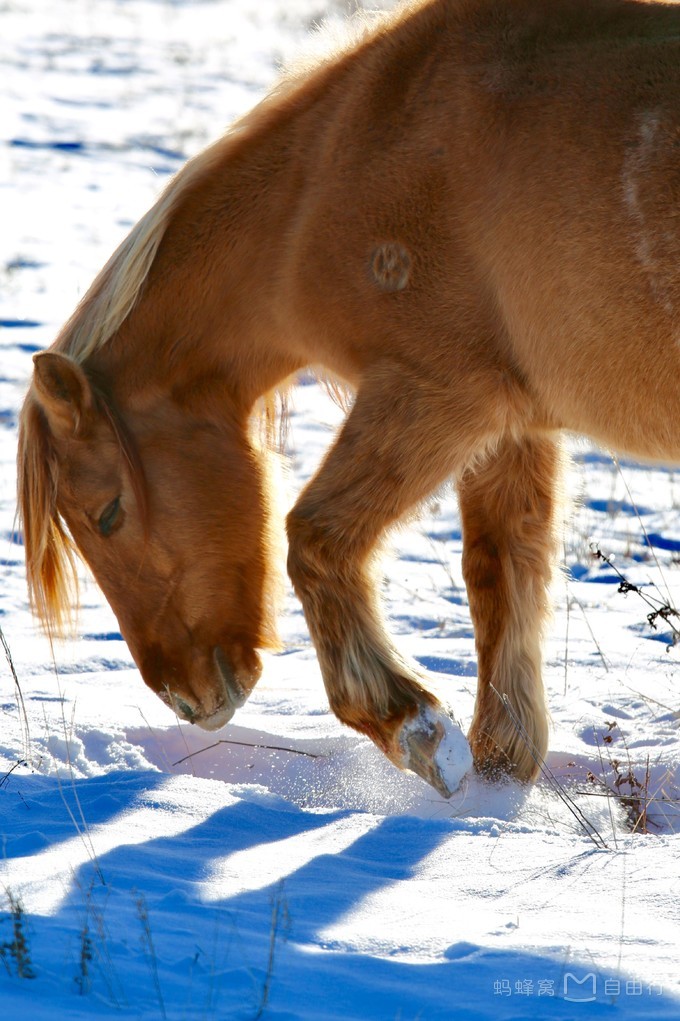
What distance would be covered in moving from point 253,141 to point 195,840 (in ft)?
6.86

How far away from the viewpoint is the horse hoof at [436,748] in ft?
10.2

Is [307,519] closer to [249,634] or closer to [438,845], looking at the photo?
[249,634]

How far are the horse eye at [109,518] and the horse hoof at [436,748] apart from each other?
3.52 feet

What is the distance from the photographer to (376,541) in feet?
10.8

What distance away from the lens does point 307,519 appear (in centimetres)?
328

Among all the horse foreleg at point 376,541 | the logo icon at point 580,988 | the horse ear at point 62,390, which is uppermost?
the horse ear at point 62,390

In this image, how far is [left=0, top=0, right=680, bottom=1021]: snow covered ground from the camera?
2068 millimetres

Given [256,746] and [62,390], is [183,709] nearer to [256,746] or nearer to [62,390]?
[256,746]

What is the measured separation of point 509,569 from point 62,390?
1562mm

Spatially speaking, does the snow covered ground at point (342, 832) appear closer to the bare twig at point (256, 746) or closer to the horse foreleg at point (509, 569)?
the bare twig at point (256, 746)

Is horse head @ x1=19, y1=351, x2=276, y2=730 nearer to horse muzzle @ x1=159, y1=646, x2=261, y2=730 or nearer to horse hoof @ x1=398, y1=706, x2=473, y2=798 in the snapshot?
horse muzzle @ x1=159, y1=646, x2=261, y2=730

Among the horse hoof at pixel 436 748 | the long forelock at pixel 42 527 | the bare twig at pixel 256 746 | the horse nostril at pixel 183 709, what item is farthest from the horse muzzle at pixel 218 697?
the horse hoof at pixel 436 748

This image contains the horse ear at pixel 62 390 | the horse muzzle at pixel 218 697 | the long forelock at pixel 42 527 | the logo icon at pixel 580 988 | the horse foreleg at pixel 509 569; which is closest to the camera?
the logo icon at pixel 580 988

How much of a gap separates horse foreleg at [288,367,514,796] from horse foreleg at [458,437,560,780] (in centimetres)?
68
